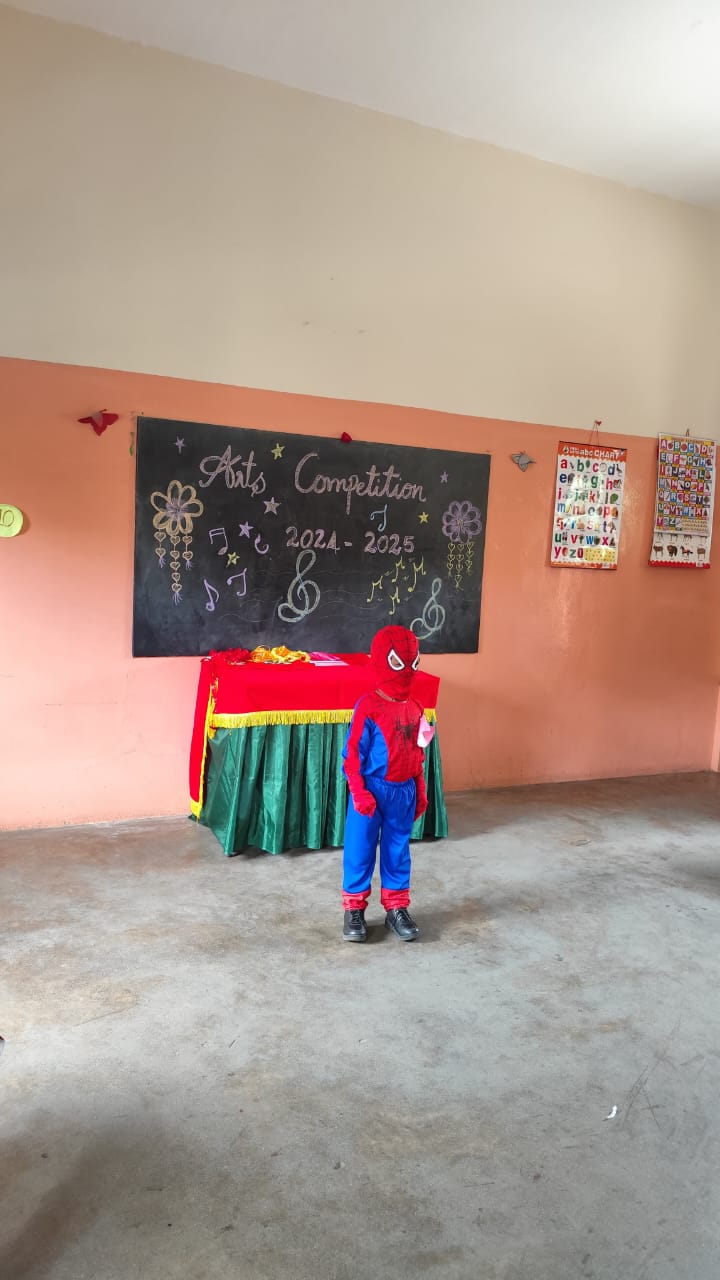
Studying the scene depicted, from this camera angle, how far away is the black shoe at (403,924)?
314 centimetres

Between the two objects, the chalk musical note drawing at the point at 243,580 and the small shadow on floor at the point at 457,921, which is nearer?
the small shadow on floor at the point at 457,921

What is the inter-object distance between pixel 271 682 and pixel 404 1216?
2.35 meters

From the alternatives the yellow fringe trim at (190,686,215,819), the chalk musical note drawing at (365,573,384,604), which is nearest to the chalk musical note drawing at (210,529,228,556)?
the yellow fringe trim at (190,686,215,819)

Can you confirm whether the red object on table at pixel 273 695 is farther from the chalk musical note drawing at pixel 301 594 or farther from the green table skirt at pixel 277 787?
the chalk musical note drawing at pixel 301 594

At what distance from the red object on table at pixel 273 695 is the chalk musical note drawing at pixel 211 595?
31 centimetres

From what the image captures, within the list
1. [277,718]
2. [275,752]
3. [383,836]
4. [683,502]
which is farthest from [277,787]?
[683,502]

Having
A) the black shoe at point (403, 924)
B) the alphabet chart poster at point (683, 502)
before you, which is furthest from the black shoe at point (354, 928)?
the alphabet chart poster at point (683, 502)

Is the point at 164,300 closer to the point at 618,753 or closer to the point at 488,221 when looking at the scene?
the point at 488,221

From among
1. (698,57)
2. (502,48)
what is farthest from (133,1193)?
(698,57)

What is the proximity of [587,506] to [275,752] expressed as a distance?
8.98 ft

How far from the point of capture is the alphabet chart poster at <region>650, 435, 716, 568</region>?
18.4ft

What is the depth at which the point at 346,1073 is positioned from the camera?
2.33 meters

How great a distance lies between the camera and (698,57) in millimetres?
3979

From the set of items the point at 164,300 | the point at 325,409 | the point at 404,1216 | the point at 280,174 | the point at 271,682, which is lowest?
the point at 404,1216
